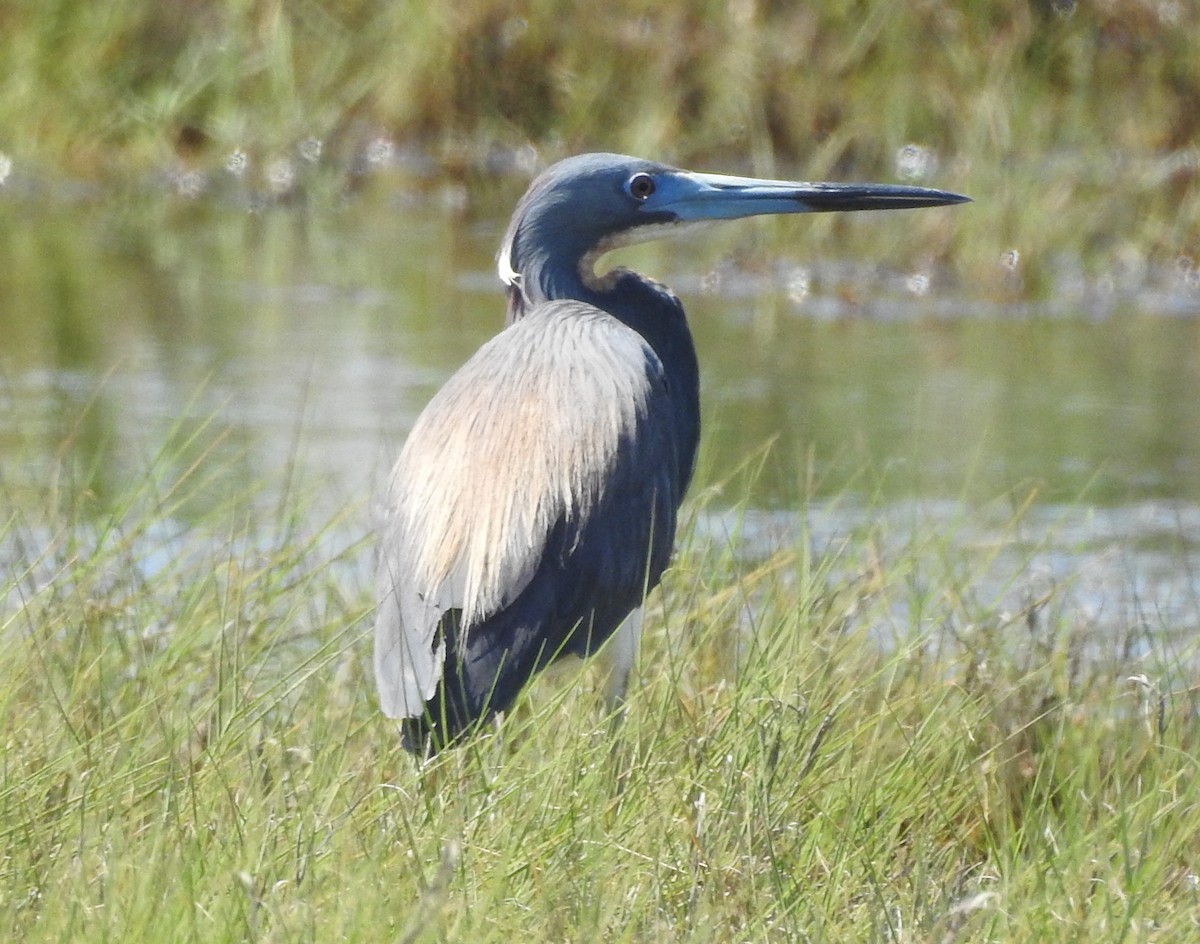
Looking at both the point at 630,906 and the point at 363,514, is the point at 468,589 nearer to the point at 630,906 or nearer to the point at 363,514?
the point at 630,906

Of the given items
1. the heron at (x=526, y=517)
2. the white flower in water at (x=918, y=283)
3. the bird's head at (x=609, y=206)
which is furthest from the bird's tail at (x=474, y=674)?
the white flower in water at (x=918, y=283)

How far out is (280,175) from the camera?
37.1 ft

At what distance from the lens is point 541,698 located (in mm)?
3945

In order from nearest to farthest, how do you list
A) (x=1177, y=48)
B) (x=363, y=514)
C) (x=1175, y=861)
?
(x=1175, y=861) < (x=363, y=514) < (x=1177, y=48)

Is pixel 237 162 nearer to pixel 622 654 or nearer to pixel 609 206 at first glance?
pixel 609 206

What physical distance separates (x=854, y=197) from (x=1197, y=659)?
125cm

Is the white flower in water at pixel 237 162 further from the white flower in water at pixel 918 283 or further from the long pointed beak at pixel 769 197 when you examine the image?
the long pointed beak at pixel 769 197

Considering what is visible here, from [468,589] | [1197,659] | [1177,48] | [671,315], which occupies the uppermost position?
[1177,48]

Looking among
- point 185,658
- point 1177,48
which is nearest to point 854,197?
point 185,658

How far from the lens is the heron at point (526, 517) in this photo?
3434mm

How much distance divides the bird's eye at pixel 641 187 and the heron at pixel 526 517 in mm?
138

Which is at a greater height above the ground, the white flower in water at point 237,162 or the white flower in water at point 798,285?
the white flower in water at point 237,162

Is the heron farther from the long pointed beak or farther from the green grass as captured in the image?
the long pointed beak

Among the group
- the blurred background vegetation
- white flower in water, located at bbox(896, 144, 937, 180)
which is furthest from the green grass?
white flower in water, located at bbox(896, 144, 937, 180)
